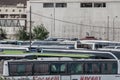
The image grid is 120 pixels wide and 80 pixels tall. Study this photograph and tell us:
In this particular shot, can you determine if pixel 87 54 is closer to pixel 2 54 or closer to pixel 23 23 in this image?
pixel 2 54

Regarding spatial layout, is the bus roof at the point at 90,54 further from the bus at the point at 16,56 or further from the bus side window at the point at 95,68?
the bus side window at the point at 95,68

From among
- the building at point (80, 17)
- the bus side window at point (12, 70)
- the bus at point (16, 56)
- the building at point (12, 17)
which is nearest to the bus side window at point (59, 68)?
the bus side window at point (12, 70)

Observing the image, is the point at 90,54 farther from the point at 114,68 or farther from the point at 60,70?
the point at 60,70

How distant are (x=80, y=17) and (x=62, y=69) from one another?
6650 cm

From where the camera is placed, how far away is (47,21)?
87.1 m

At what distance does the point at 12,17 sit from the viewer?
4483 inches

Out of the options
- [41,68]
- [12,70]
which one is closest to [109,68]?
[41,68]

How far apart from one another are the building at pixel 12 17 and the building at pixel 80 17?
9467 millimetres

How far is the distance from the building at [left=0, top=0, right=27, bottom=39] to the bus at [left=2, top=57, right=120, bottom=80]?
72.5m

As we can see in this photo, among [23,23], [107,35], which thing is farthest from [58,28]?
[23,23]

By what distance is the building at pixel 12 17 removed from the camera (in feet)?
314

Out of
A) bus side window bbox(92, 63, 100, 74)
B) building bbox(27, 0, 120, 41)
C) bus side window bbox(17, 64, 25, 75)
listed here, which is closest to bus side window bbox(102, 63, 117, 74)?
bus side window bbox(92, 63, 100, 74)

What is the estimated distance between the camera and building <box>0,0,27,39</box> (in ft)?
314

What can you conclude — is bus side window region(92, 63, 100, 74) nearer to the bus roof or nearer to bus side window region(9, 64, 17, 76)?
bus side window region(9, 64, 17, 76)
